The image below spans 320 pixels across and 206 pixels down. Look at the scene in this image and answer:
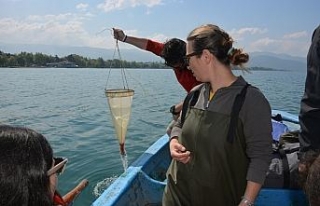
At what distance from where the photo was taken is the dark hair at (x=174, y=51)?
12.0 ft

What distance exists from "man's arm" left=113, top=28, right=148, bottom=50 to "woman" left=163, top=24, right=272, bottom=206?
2.05 meters

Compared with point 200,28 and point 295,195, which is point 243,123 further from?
point 295,195

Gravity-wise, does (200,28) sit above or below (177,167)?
above

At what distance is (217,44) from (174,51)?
138 cm

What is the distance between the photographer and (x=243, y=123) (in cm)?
223

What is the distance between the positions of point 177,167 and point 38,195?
148 cm

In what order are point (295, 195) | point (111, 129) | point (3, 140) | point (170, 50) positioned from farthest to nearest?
point (111, 129), point (170, 50), point (295, 195), point (3, 140)

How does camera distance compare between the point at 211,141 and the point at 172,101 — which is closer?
the point at 211,141

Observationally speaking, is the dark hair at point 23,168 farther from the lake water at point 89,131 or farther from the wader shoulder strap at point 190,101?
the lake water at point 89,131

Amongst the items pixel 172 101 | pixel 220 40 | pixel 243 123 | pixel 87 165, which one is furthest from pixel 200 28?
pixel 172 101

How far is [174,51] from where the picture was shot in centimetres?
369

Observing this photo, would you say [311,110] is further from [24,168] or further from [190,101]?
[24,168]

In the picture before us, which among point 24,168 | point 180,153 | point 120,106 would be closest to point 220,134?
point 180,153

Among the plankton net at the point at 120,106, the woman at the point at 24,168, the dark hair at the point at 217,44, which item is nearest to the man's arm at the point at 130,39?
the plankton net at the point at 120,106
